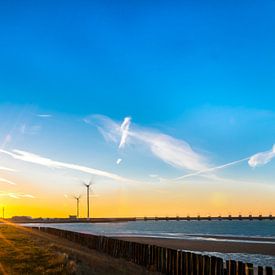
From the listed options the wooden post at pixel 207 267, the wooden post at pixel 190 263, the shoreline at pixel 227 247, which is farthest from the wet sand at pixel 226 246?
the wooden post at pixel 207 267

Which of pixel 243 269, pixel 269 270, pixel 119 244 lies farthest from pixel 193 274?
pixel 119 244

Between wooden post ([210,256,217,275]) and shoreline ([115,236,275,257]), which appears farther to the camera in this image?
shoreline ([115,236,275,257])

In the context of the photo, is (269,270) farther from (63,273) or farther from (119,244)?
(119,244)

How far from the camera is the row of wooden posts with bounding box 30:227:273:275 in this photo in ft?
58.0

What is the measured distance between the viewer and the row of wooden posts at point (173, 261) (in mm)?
17666

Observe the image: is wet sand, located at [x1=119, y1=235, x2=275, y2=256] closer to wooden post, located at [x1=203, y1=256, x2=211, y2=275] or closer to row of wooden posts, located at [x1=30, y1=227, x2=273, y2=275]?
row of wooden posts, located at [x1=30, y1=227, x2=273, y2=275]

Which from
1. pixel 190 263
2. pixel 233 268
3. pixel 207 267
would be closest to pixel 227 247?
pixel 190 263

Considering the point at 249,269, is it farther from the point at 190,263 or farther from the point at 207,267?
the point at 190,263

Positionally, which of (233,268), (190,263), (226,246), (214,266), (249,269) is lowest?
(226,246)

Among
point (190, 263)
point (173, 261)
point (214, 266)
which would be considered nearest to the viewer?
point (214, 266)

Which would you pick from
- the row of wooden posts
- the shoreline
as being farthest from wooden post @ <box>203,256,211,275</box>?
the shoreline

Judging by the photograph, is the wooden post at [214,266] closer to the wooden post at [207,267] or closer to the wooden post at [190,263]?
the wooden post at [207,267]

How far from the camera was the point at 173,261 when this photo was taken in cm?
2394

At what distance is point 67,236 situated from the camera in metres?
63.0
